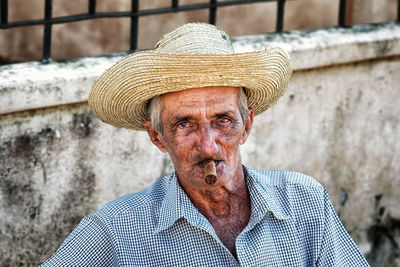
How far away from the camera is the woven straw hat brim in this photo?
288 centimetres

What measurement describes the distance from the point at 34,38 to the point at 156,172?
2.20m

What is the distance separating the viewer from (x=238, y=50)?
4.49 m

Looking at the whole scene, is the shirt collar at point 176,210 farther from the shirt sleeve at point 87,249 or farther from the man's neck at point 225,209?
the shirt sleeve at point 87,249

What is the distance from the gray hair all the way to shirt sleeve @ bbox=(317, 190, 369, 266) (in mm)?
516

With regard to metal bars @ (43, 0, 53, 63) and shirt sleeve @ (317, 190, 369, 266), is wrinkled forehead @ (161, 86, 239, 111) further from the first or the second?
metal bars @ (43, 0, 53, 63)

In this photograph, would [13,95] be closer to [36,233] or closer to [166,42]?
[36,233]

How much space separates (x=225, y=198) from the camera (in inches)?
126

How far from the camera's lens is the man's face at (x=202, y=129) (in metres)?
2.96

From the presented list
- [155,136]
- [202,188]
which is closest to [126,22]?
[155,136]

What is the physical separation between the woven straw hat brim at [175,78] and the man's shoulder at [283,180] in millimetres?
278

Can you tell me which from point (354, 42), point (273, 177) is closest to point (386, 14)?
point (354, 42)

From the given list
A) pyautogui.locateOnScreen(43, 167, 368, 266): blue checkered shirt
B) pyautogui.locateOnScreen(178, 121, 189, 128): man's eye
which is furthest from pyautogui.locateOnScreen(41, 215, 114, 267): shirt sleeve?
pyautogui.locateOnScreen(178, 121, 189, 128): man's eye

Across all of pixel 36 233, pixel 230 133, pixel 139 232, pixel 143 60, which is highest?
pixel 143 60

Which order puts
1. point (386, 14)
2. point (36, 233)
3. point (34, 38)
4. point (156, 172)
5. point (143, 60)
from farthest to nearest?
point (386, 14)
point (34, 38)
point (156, 172)
point (36, 233)
point (143, 60)
